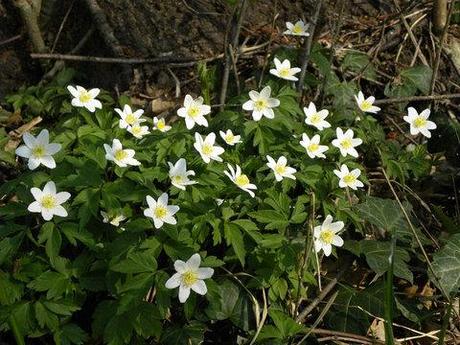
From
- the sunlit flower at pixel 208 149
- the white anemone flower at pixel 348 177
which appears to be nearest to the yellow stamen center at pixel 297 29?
the white anemone flower at pixel 348 177

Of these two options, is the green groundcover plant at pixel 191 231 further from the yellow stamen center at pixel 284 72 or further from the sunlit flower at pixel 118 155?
the yellow stamen center at pixel 284 72

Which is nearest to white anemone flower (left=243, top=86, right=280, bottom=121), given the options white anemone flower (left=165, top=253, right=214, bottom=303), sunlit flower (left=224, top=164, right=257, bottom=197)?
sunlit flower (left=224, top=164, right=257, bottom=197)

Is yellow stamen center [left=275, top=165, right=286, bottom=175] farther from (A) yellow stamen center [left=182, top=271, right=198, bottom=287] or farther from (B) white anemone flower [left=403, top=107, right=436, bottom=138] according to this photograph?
(B) white anemone flower [left=403, top=107, right=436, bottom=138]

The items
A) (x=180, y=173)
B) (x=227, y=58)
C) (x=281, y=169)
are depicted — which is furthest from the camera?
(x=227, y=58)

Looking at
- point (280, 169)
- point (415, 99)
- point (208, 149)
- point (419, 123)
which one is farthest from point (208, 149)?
point (415, 99)

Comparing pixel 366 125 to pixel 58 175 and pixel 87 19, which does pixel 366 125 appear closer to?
pixel 58 175

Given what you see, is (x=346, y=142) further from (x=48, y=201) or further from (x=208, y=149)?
(x=48, y=201)

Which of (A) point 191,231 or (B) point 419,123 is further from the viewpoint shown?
(B) point 419,123
